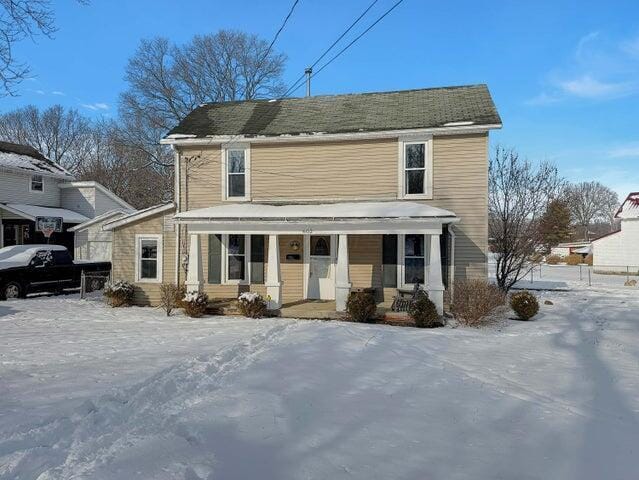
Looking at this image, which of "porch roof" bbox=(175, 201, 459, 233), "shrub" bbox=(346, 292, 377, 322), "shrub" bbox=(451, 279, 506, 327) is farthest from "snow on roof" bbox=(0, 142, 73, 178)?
"shrub" bbox=(451, 279, 506, 327)

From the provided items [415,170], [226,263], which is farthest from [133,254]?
[415,170]

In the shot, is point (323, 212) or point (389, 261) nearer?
point (323, 212)

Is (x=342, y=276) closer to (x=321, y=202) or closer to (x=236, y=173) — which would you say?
(x=321, y=202)

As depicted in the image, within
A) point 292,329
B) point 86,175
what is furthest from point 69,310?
point 86,175

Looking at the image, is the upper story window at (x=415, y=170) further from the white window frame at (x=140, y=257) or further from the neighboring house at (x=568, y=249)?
the neighboring house at (x=568, y=249)

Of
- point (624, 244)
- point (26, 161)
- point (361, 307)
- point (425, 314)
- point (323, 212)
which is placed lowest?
point (425, 314)

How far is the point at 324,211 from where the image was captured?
12586mm

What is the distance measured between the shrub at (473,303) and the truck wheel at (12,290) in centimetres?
1475

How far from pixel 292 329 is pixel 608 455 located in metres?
6.72

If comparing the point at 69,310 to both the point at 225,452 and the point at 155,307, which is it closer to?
the point at 155,307

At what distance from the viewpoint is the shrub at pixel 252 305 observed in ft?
39.3

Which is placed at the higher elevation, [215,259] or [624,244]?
[624,244]

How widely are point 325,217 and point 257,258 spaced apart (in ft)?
10.8

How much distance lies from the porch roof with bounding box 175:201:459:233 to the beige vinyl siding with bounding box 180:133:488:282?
66cm
